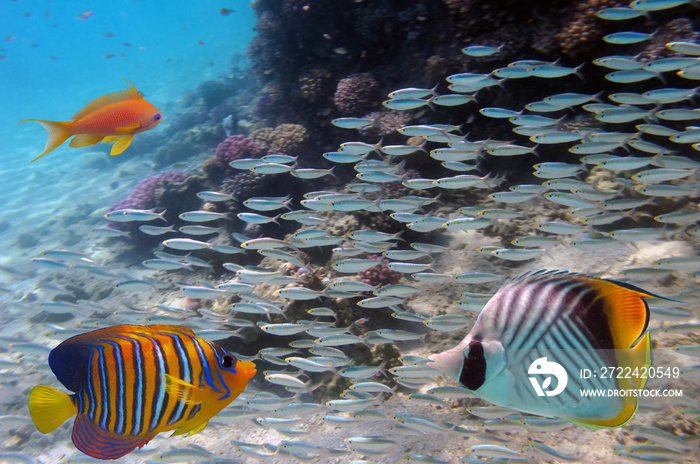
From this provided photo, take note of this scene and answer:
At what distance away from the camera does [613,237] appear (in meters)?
3.80

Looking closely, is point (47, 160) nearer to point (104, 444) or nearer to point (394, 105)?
point (394, 105)

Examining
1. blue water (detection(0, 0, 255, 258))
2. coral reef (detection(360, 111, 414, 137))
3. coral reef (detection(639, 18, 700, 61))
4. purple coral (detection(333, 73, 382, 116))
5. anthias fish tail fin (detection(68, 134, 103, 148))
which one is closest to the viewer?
anthias fish tail fin (detection(68, 134, 103, 148))

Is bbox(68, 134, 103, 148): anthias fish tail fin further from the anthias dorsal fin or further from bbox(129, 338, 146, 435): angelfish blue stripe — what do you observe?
bbox(129, 338, 146, 435): angelfish blue stripe

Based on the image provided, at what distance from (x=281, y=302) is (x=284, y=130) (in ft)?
17.0

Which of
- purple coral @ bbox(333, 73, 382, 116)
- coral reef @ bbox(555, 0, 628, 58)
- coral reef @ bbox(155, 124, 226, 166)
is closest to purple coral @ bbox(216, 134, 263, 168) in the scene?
purple coral @ bbox(333, 73, 382, 116)

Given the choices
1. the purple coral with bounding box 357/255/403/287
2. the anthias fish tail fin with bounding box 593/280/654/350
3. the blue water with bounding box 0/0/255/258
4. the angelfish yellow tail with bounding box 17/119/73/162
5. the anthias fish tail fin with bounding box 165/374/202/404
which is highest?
the blue water with bounding box 0/0/255/258

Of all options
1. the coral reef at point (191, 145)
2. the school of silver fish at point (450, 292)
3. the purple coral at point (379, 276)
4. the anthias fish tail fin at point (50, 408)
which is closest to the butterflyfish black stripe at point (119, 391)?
the anthias fish tail fin at point (50, 408)

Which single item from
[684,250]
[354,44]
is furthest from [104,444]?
[354,44]

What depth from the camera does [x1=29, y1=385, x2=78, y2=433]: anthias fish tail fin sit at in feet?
4.33

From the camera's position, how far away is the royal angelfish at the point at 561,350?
0.91m

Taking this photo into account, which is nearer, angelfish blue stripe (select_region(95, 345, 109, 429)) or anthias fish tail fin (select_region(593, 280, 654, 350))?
anthias fish tail fin (select_region(593, 280, 654, 350))

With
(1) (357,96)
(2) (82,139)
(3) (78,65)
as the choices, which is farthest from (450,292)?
(3) (78,65)

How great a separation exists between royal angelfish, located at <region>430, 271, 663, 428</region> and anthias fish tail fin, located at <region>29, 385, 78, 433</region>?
148cm

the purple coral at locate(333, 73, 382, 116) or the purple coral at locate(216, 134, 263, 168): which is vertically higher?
the purple coral at locate(333, 73, 382, 116)
